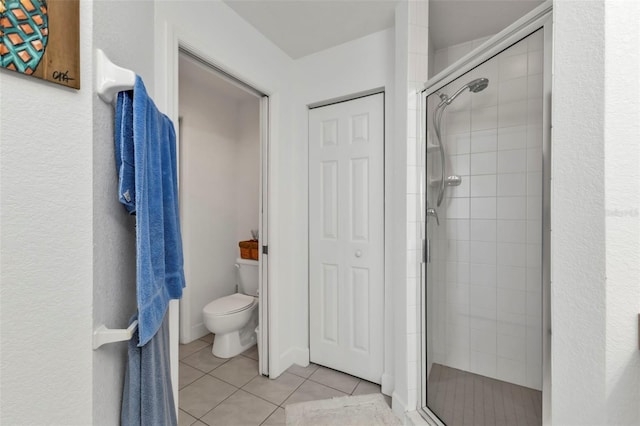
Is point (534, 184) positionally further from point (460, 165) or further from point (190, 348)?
point (190, 348)

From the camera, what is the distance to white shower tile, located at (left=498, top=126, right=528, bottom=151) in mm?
1068

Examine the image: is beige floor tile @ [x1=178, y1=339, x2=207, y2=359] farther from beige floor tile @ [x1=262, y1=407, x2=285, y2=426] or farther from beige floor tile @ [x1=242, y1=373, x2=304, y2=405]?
beige floor tile @ [x1=262, y1=407, x2=285, y2=426]

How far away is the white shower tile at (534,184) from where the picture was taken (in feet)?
3.19

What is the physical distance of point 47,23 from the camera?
0.60 metres

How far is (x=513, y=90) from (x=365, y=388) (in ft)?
6.30

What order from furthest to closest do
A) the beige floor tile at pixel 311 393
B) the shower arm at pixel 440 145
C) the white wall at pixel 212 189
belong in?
1. the white wall at pixel 212 189
2. the beige floor tile at pixel 311 393
3. the shower arm at pixel 440 145

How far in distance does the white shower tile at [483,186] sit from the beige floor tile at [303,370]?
1.68 metres

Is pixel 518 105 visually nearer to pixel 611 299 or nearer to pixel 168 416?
pixel 611 299

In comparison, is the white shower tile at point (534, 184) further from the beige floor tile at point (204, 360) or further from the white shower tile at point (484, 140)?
the beige floor tile at point (204, 360)

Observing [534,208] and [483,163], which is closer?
[534,208]

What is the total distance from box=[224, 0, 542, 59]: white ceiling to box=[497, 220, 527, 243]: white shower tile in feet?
4.60

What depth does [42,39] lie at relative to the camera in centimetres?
59

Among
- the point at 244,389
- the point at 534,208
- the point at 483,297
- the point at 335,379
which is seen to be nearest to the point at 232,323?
the point at 244,389

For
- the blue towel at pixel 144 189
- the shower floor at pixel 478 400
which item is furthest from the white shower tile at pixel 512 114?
the blue towel at pixel 144 189
